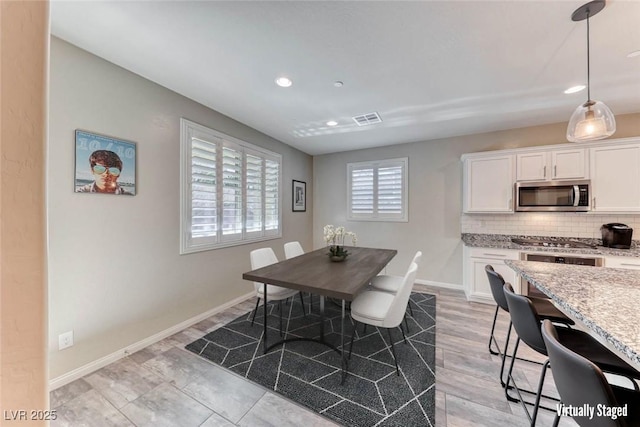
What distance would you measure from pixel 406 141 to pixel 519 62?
228cm

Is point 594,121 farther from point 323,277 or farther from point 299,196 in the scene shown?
point 299,196

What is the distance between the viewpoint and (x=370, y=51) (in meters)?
1.93

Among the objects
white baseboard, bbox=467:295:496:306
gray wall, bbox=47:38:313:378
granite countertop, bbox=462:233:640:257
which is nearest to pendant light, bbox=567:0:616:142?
granite countertop, bbox=462:233:640:257

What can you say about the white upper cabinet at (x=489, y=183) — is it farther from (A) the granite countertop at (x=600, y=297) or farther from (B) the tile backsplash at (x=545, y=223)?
(A) the granite countertop at (x=600, y=297)

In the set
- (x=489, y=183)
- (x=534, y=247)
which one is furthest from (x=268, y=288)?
(x=489, y=183)

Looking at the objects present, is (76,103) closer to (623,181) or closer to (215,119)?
(215,119)

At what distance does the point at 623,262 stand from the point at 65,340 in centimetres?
543

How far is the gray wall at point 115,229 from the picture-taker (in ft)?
6.02

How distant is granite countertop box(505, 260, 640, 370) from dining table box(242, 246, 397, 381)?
1.13 metres

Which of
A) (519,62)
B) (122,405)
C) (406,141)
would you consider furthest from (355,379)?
(406,141)

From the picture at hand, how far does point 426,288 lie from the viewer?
409cm

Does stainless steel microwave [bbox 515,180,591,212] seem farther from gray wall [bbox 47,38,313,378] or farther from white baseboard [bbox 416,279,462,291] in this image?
gray wall [bbox 47,38,313,378]

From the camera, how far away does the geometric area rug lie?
5.28 feet

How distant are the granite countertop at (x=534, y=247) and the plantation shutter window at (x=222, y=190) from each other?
3.22 meters
